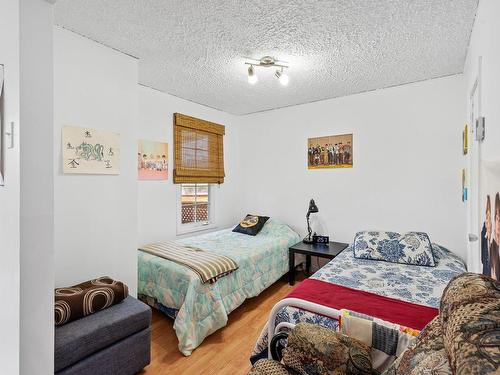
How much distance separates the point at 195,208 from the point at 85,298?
2206 mm

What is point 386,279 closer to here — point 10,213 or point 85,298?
point 85,298

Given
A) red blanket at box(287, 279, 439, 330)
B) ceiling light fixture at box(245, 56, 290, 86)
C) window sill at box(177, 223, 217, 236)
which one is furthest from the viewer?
window sill at box(177, 223, 217, 236)

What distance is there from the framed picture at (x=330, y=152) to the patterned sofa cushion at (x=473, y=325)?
2660 mm

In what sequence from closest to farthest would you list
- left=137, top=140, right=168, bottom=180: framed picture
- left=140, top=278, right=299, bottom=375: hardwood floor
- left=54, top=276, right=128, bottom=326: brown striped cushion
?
1. left=54, top=276, right=128, bottom=326: brown striped cushion
2. left=140, top=278, right=299, bottom=375: hardwood floor
3. left=137, top=140, right=168, bottom=180: framed picture

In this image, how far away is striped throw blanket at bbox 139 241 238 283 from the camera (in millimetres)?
2256

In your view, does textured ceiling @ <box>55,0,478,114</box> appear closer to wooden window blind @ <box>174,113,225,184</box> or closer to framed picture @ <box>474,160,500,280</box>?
wooden window blind @ <box>174,113,225,184</box>

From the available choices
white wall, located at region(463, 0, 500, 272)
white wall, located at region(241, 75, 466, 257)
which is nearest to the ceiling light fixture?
white wall, located at region(241, 75, 466, 257)

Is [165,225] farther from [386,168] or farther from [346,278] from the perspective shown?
[386,168]

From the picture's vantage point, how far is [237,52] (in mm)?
2256

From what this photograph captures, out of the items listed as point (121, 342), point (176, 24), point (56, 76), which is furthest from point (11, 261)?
point (176, 24)

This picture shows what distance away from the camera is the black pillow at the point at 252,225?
145 inches

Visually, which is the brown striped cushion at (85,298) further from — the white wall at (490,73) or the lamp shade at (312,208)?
the lamp shade at (312,208)

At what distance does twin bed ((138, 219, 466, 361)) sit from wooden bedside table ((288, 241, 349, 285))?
0.24 m

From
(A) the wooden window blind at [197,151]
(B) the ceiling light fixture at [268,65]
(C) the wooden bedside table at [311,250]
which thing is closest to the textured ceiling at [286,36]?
(B) the ceiling light fixture at [268,65]
